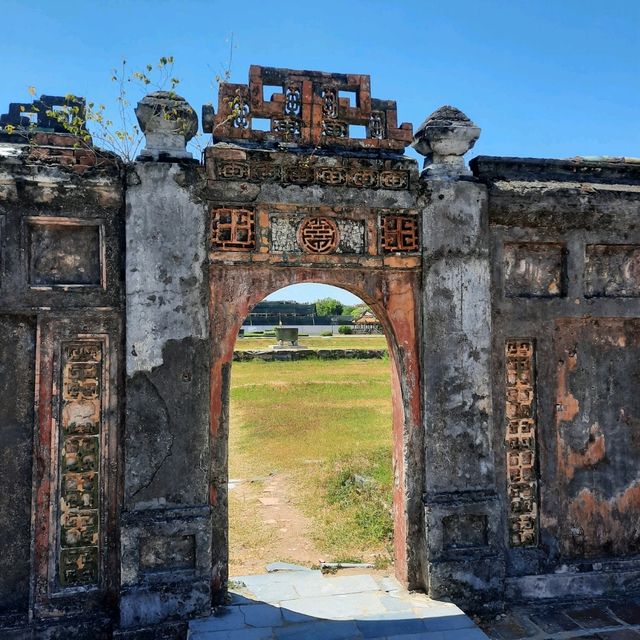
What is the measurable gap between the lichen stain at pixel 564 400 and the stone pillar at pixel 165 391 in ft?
9.41

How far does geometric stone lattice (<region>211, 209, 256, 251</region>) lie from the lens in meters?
3.89

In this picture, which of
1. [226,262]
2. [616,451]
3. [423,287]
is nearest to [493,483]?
[616,451]

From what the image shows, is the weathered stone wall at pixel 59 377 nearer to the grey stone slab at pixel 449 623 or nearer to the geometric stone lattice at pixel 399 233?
the geometric stone lattice at pixel 399 233

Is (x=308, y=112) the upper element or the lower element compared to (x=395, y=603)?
upper

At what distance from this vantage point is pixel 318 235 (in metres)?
4.04

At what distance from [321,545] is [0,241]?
4.14 metres

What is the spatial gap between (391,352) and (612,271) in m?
2.08

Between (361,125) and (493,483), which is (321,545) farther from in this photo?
(361,125)

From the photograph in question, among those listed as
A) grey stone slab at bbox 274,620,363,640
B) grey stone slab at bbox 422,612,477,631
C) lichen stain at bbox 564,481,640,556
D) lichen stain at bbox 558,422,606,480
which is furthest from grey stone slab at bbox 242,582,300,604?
lichen stain at bbox 558,422,606,480

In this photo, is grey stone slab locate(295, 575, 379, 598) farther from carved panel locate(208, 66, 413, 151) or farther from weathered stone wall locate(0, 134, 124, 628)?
carved panel locate(208, 66, 413, 151)

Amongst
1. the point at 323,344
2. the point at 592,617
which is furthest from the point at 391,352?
the point at 323,344

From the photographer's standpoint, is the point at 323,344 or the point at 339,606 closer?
the point at 339,606

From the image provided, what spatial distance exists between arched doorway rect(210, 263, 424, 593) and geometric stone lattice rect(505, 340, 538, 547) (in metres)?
0.80

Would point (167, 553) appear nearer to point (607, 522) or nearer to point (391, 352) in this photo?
point (391, 352)
